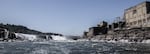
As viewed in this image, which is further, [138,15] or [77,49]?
[138,15]

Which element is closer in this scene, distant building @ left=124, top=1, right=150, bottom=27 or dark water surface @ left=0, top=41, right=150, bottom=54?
dark water surface @ left=0, top=41, right=150, bottom=54

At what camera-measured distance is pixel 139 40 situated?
203ft

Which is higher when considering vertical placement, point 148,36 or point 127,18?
point 127,18

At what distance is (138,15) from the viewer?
96562 millimetres

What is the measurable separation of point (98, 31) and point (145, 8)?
30.3 meters

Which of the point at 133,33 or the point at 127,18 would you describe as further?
the point at 127,18

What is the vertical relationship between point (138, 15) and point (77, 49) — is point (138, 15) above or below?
above

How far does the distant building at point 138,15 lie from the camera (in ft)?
287

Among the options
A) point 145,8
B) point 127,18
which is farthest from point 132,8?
point 145,8

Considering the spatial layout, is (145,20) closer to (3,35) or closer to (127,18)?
(127,18)

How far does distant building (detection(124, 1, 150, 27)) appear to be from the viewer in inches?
3439

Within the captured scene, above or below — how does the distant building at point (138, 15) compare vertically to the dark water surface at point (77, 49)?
above

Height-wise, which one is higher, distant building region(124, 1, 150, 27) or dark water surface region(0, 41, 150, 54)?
distant building region(124, 1, 150, 27)

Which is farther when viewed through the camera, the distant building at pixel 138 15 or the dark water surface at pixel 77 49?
the distant building at pixel 138 15
